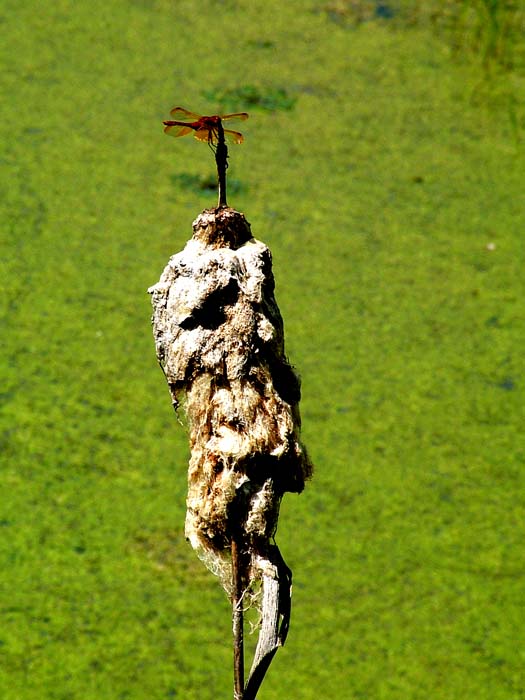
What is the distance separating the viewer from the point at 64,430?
5.99 feet

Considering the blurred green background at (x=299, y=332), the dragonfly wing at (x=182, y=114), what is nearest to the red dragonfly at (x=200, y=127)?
the dragonfly wing at (x=182, y=114)

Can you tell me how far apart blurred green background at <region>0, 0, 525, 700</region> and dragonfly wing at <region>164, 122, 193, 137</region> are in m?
1.02

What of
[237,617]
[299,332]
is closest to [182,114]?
[237,617]

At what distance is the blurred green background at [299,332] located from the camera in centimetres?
159

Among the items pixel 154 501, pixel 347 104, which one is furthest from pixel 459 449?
pixel 347 104

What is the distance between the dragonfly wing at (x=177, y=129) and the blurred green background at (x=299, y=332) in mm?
1023

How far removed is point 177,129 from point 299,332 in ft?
4.35

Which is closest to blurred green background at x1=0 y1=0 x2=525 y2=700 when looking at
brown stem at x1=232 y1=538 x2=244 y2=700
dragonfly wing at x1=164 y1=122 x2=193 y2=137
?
brown stem at x1=232 y1=538 x2=244 y2=700

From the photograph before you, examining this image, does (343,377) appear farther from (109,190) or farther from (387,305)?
(109,190)

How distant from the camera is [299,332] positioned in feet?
6.77

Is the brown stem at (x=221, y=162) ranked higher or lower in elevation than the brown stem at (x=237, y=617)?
higher

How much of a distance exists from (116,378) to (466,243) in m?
0.89

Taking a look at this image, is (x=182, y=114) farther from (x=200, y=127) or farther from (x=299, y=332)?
(x=299, y=332)

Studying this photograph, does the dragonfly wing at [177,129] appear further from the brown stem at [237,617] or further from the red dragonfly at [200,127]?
the brown stem at [237,617]
